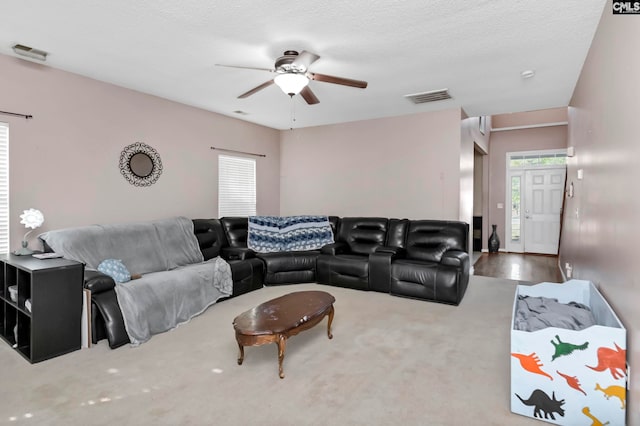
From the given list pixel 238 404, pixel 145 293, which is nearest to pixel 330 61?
pixel 145 293

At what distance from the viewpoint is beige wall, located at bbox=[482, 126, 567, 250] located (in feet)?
25.6

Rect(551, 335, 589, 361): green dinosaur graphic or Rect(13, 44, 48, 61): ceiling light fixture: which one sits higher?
Rect(13, 44, 48, 61): ceiling light fixture

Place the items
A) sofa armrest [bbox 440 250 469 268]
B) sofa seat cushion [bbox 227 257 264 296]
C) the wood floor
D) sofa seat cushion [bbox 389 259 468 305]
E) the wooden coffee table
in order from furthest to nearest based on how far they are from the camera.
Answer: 1. the wood floor
2. sofa seat cushion [bbox 227 257 264 296]
3. sofa armrest [bbox 440 250 469 268]
4. sofa seat cushion [bbox 389 259 468 305]
5. the wooden coffee table

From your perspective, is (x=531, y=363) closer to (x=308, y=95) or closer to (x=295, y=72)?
(x=295, y=72)

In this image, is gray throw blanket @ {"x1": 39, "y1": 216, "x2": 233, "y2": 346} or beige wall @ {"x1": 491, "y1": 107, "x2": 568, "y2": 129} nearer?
gray throw blanket @ {"x1": 39, "y1": 216, "x2": 233, "y2": 346}

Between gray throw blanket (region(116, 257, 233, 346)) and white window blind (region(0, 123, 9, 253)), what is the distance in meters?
1.34

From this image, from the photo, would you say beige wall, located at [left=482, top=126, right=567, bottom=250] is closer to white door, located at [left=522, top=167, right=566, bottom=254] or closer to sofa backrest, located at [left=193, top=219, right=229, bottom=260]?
white door, located at [left=522, top=167, right=566, bottom=254]

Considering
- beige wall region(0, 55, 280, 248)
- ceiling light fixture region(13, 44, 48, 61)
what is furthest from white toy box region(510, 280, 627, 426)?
ceiling light fixture region(13, 44, 48, 61)

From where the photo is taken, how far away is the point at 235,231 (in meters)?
5.30

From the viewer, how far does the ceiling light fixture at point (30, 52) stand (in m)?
3.16

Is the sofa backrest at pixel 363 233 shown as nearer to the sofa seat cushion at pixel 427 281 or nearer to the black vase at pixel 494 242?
the sofa seat cushion at pixel 427 281

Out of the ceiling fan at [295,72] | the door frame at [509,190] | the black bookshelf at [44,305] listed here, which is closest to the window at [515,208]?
the door frame at [509,190]

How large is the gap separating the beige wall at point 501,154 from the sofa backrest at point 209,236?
20.7 ft

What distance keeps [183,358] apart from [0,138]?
9.33 feet
